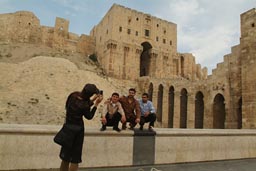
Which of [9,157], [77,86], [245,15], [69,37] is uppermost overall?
[69,37]

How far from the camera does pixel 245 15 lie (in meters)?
15.7

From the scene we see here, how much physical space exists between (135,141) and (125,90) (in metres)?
28.9

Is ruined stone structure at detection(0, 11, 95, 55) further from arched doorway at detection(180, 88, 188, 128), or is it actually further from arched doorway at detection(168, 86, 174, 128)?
arched doorway at detection(180, 88, 188, 128)

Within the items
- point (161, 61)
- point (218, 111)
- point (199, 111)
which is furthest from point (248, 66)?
point (161, 61)

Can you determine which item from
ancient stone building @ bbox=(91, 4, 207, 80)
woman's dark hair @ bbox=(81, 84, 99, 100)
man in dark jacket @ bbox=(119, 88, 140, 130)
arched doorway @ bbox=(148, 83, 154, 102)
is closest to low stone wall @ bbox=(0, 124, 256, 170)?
man in dark jacket @ bbox=(119, 88, 140, 130)

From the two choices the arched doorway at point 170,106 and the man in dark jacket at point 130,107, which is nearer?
the man in dark jacket at point 130,107

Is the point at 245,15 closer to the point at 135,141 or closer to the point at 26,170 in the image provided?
the point at 135,141

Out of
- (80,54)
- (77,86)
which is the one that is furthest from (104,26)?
(77,86)

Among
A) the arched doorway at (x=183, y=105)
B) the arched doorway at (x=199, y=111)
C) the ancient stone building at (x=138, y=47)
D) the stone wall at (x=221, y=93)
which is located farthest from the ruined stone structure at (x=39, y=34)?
the arched doorway at (x=199, y=111)

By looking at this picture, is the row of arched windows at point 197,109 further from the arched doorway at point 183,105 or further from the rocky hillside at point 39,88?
the rocky hillside at point 39,88

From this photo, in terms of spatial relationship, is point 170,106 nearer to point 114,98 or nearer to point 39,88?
point 39,88

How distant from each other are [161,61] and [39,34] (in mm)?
24050

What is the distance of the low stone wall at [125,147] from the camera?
4254mm

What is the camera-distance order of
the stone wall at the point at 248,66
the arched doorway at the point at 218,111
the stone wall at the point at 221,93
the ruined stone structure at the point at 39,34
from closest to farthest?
the stone wall at the point at 248,66
the stone wall at the point at 221,93
the arched doorway at the point at 218,111
the ruined stone structure at the point at 39,34
